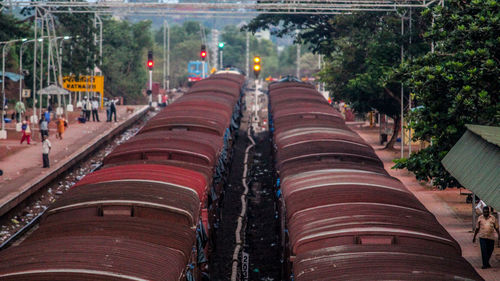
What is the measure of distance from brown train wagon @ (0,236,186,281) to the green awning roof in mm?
4550

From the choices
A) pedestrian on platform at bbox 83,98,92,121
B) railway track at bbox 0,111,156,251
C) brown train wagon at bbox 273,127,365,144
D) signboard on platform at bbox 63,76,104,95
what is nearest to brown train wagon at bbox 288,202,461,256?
railway track at bbox 0,111,156,251

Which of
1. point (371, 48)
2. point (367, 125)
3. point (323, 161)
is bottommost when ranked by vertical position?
point (367, 125)

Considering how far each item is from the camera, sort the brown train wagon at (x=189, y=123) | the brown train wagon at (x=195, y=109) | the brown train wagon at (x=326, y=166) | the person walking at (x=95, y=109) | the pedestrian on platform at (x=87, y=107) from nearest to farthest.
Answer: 1. the brown train wagon at (x=326, y=166)
2. the brown train wagon at (x=189, y=123)
3. the brown train wagon at (x=195, y=109)
4. the person walking at (x=95, y=109)
5. the pedestrian on platform at (x=87, y=107)

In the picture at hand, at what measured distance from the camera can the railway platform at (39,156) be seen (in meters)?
26.8

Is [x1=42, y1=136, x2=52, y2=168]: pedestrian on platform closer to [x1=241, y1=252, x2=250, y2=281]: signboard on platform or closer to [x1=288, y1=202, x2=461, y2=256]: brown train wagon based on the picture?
[x1=241, y1=252, x2=250, y2=281]: signboard on platform

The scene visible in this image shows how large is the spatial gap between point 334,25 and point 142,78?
36913mm

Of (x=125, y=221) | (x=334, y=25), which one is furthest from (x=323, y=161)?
(x=334, y=25)

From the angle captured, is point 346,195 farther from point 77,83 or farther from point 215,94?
point 77,83

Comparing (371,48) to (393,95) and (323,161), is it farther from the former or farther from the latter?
(323,161)

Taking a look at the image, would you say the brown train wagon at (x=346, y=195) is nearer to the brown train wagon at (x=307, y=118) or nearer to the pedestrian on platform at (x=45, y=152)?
the brown train wagon at (x=307, y=118)

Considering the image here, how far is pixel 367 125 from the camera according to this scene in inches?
2116

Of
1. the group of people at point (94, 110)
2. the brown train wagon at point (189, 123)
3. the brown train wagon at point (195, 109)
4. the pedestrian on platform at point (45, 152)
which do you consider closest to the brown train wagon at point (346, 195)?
the brown train wagon at point (189, 123)

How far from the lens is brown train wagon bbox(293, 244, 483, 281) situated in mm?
10195

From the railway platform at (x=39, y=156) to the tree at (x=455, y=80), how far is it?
12.3m
